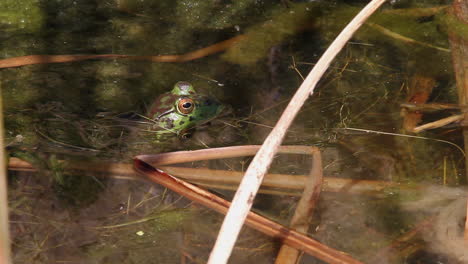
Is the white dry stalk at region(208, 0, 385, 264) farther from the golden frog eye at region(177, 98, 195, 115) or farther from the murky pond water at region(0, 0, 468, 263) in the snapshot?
the golden frog eye at region(177, 98, 195, 115)

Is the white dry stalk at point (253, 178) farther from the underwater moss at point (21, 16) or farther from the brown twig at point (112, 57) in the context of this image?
the underwater moss at point (21, 16)

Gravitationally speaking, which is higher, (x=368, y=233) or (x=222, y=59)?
(x=222, y=59)

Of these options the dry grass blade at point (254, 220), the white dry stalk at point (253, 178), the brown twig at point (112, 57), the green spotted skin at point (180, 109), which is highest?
the white dry stalk at point (253, 178)

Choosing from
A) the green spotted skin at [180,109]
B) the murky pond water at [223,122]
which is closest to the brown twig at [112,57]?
the murky pond water at [223,122]

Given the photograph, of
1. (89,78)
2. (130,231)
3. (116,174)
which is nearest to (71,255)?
(130,231)

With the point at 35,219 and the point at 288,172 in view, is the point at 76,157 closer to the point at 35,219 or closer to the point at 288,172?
the point at 35,219

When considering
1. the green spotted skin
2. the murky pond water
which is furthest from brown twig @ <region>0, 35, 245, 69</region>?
the green spotted skin

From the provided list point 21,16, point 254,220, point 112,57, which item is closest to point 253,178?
point 254,220

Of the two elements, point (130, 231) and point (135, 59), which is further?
point (135, 59)
